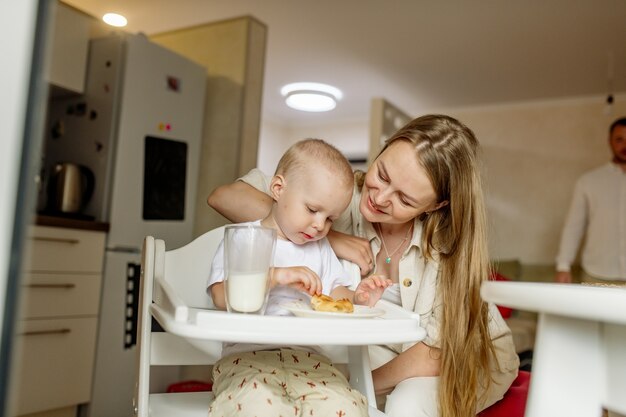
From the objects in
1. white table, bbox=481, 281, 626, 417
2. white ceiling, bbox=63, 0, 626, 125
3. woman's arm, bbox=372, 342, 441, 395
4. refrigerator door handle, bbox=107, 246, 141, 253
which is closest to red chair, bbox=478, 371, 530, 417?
woman's arm, bbox=372, 342, 441, 395

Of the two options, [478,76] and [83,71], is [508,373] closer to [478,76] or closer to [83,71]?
[83,71]

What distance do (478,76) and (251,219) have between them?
2.75m

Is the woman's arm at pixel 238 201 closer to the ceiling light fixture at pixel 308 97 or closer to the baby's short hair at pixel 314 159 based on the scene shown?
the baby's short hair at pixel 314 159

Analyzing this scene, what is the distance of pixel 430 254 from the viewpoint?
98 centimetres

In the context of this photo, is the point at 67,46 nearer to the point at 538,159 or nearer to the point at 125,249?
the point at 125,249

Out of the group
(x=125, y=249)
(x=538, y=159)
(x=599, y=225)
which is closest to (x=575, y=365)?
(x=125, y=249)

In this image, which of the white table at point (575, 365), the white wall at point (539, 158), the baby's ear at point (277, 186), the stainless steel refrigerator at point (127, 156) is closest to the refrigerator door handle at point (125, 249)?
the stainless steel refrigerator at point (127, 156)

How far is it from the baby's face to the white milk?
184mm

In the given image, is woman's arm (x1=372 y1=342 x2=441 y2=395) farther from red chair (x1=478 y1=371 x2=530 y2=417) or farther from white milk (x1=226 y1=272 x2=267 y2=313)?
white milk (x1=226 y1=272 x2=267 y2=313)

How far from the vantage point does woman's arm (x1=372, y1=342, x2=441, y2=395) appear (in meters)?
0.94

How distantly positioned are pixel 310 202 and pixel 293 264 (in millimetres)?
105

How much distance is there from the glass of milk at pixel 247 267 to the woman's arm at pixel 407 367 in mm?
383

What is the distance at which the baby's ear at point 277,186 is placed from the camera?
2.84ft

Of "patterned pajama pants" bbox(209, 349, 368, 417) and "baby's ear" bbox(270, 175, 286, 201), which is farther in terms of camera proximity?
"baby's ear" bbox(270, 175, 286, 201)
